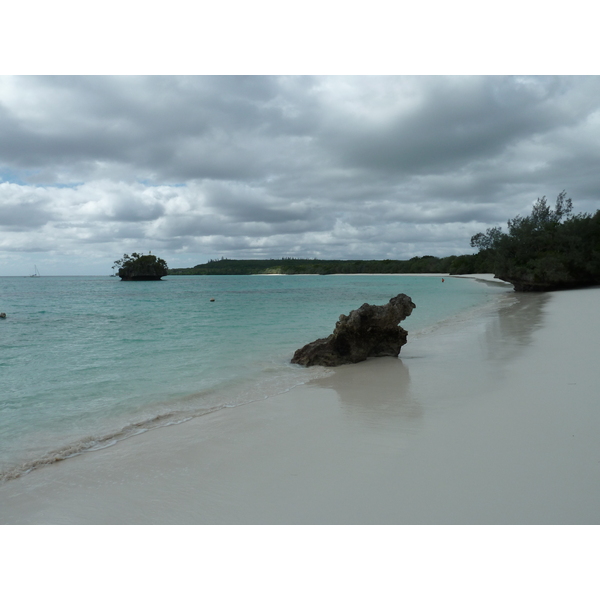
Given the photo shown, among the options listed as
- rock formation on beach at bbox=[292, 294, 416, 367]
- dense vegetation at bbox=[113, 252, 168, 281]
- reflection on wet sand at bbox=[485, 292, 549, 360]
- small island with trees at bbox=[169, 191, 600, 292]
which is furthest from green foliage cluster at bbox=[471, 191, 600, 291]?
dense vegetation at bbox=[113, 252, 168, 281]

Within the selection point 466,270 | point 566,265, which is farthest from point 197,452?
point 466,270

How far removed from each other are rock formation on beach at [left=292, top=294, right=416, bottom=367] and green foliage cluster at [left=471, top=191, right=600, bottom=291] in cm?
3091

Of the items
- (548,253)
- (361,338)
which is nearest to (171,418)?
(361,338)

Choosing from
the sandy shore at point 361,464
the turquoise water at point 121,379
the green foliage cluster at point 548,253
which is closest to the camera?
the sandy shore at point 361,464

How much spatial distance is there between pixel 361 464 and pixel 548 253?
39527mm

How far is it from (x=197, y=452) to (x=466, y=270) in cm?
12318

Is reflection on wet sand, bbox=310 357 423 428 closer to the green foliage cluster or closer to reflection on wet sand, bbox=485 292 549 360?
reflection on wet sand, bbox=485 292 549 360

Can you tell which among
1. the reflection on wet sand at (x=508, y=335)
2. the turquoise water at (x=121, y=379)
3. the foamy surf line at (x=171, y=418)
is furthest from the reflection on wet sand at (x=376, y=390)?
the reflection on wet sand at (x=508, y=335)

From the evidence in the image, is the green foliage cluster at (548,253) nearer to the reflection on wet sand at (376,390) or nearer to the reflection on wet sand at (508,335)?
the reflection on wet sand at (508,335)

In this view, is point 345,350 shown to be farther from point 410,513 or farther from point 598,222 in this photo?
point 598,222

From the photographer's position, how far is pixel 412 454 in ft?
14.1

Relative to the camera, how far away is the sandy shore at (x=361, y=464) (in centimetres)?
332

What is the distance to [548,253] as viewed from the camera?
36438 mm

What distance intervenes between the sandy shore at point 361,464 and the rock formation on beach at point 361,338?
2812 mm
